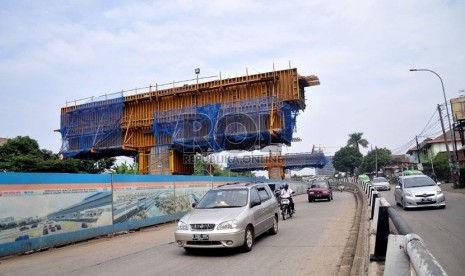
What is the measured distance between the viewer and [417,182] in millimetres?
17172

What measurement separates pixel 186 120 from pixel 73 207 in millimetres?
19916

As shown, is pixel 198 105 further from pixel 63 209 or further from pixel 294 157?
pixel 294 157

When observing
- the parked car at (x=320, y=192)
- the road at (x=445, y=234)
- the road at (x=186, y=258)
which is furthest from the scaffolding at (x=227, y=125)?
the road at (x=186, y=258)

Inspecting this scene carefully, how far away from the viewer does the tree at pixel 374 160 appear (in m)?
90.0

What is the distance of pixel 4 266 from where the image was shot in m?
9.02

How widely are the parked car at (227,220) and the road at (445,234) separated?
4061 mm

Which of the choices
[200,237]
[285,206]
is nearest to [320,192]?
[285,206]

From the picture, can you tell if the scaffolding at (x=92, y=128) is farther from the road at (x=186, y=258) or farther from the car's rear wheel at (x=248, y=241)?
the car's rear wheel at (x=248, y=241)

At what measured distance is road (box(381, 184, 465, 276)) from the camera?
693 centimetres

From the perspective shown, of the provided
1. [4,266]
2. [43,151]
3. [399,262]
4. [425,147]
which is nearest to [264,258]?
[399,262]

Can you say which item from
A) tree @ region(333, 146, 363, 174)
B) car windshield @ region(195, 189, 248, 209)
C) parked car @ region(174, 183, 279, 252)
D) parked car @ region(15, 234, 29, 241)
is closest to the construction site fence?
parked car @ region(15, 234, 29, 241)

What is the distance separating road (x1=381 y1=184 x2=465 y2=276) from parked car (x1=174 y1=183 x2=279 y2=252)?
4061mm

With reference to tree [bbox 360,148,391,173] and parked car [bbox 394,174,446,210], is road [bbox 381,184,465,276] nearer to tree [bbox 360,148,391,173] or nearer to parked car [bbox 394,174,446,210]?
parked car [bbox 394,174,446,210]

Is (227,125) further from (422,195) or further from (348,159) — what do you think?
(348,159)
